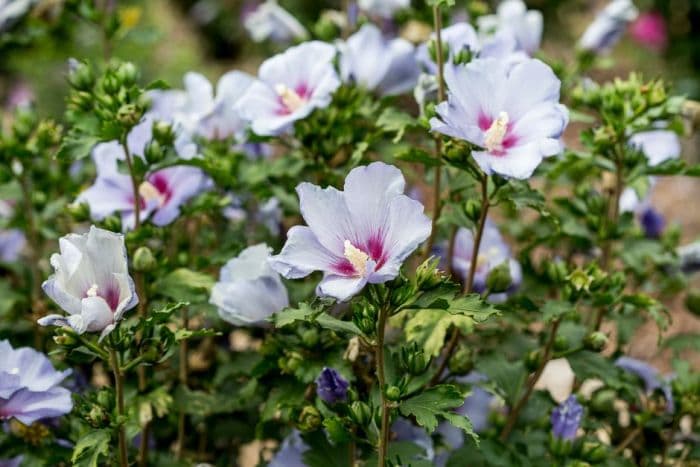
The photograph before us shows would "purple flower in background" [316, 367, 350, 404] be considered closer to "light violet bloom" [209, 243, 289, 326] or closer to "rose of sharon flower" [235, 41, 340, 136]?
"light violet bloom" [209, 243, 289, 326]

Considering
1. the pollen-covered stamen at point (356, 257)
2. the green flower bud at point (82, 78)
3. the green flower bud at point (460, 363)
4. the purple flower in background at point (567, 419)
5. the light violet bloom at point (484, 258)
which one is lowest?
the purple flower in background at point (567, 419)

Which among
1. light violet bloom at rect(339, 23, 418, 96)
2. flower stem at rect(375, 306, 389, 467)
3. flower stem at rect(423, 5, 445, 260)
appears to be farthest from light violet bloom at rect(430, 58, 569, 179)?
light violet bloom at rect(339, 23, 418, 96)

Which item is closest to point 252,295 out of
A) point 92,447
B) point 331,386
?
point 331,386

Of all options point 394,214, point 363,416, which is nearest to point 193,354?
point 363,416

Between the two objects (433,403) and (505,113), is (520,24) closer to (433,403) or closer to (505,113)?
(505,113)

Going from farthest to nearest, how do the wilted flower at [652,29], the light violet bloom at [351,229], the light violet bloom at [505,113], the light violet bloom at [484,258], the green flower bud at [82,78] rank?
the wilted flower at [652,29]
the light violet bloom at [484,258]
the green flower bud at [82,78]
the light violet bloom at [505,113]
the light violet bloom at [351,229]

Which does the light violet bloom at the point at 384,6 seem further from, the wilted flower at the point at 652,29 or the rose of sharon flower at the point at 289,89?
the wilted flower at the point at 652,29

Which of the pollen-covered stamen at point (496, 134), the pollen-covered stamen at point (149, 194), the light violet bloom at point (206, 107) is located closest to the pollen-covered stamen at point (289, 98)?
the light violet bloom at point (206, 107)
